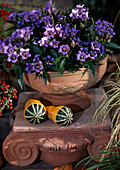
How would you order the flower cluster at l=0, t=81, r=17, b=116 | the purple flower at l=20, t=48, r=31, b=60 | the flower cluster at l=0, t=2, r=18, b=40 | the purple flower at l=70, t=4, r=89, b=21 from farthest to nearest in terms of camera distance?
1. the flower cluster at l=0, t=2, r=18, b=40
2. the flower cluster at l=0, t=81, r=17, b=116
3. the purple flower at l=70, t=4, r=89, b=21
4. the purple flower at l=20, t=48, r=31, b=60

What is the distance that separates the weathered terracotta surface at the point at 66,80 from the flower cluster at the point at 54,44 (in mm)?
36

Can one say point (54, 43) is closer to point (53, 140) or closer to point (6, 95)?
point (53, 140)

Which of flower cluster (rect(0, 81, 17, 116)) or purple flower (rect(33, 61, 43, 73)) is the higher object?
purple flower (rect(33, 61, 43, 73))

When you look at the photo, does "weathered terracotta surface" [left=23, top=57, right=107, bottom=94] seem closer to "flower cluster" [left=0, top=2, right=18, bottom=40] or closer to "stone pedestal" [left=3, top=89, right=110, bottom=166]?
"stone pedestal" [left=3, top=89, right=110, bottom=166]

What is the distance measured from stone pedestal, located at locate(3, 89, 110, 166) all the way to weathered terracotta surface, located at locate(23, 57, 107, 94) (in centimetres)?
13

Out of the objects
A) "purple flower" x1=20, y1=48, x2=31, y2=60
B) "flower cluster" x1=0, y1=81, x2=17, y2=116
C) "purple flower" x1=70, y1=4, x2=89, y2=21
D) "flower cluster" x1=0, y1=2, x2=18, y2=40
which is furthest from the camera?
"flower cluster" x1=0, y1=2, x2=18, y2=40

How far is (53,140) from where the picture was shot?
1407 mm

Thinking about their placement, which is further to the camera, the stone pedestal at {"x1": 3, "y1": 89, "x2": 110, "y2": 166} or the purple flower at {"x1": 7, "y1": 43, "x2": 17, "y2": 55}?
Answer: the stone pedestal at {"x1": 3, "y1": 89, "x2": 110, "y2": 166}

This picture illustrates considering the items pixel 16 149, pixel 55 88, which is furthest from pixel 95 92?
pixel 16 149

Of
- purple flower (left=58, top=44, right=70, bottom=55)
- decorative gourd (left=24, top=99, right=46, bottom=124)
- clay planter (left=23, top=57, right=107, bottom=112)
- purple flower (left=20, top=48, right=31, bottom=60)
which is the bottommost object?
decorative gourd (left=24, top=99, right=46, bottom=124)

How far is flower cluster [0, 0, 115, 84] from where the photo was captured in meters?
1.24

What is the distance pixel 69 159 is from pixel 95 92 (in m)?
0.55

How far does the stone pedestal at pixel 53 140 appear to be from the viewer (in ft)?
4.59

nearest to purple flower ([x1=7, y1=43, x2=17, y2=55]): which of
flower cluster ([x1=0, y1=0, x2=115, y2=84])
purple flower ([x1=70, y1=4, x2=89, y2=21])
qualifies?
flower cluster ([x1=0, y1=0, x2=115, y2=84])
